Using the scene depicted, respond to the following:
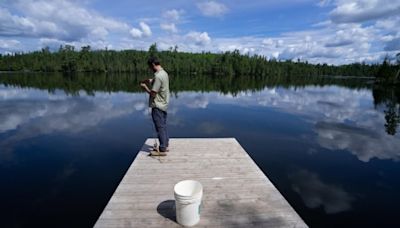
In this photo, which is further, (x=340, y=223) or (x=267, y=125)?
(x=267, y=125)

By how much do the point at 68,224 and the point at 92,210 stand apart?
0.54m

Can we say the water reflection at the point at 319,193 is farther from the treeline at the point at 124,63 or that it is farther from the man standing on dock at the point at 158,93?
the treeline at the point at 124,63

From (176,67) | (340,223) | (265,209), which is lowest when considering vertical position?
(340,223)

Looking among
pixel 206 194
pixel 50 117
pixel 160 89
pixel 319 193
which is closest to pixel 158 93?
pixel 160 89

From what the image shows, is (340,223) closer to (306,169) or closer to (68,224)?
(306,169)

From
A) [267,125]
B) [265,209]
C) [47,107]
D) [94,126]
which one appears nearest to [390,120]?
[267,125]

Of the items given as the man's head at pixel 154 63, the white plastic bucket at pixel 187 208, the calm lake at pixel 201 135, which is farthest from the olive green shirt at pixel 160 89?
the white plastic bucket at pixel 187 208

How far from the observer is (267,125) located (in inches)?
518

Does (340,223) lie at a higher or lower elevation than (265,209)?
lower

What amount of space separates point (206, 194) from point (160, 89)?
243 cm

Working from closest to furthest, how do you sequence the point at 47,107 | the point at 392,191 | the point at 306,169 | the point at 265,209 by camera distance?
the point at 265,209
the point at 392,191
the point at 306,169
the point at 47,107

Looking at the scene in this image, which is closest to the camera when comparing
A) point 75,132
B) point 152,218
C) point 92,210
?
point 152,218

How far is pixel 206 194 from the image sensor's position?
168 inches

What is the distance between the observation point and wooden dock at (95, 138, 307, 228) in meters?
3.50
